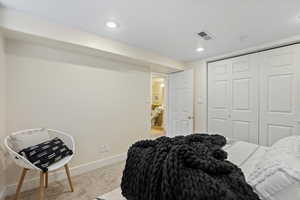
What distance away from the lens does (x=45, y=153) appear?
168cm

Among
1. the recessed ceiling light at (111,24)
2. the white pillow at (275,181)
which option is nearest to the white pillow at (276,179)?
the white pillow at (275,181)

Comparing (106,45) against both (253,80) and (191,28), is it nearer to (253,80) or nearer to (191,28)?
(191,28)

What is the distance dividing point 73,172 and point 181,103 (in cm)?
268

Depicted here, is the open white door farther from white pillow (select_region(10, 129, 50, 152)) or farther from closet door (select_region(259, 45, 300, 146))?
white pillow (select_region(10, 129, 50, 152))

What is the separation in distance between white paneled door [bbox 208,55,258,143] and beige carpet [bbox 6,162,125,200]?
2.29 metres

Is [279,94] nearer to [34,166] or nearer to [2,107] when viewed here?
[34,166]

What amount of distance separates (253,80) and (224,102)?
2.17 ft

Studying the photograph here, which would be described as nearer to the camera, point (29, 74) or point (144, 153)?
point (144, 153)

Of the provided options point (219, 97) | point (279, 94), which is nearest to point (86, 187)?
point (219, 97)

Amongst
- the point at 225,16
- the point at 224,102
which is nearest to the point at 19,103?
the point at 225,16

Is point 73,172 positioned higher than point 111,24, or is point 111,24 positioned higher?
point 111,24

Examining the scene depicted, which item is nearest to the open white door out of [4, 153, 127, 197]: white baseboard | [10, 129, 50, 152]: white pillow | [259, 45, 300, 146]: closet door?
[259, 45, 300, 146]: closet door

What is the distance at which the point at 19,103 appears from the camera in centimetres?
195

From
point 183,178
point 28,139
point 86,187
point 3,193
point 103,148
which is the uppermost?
point 183,178
